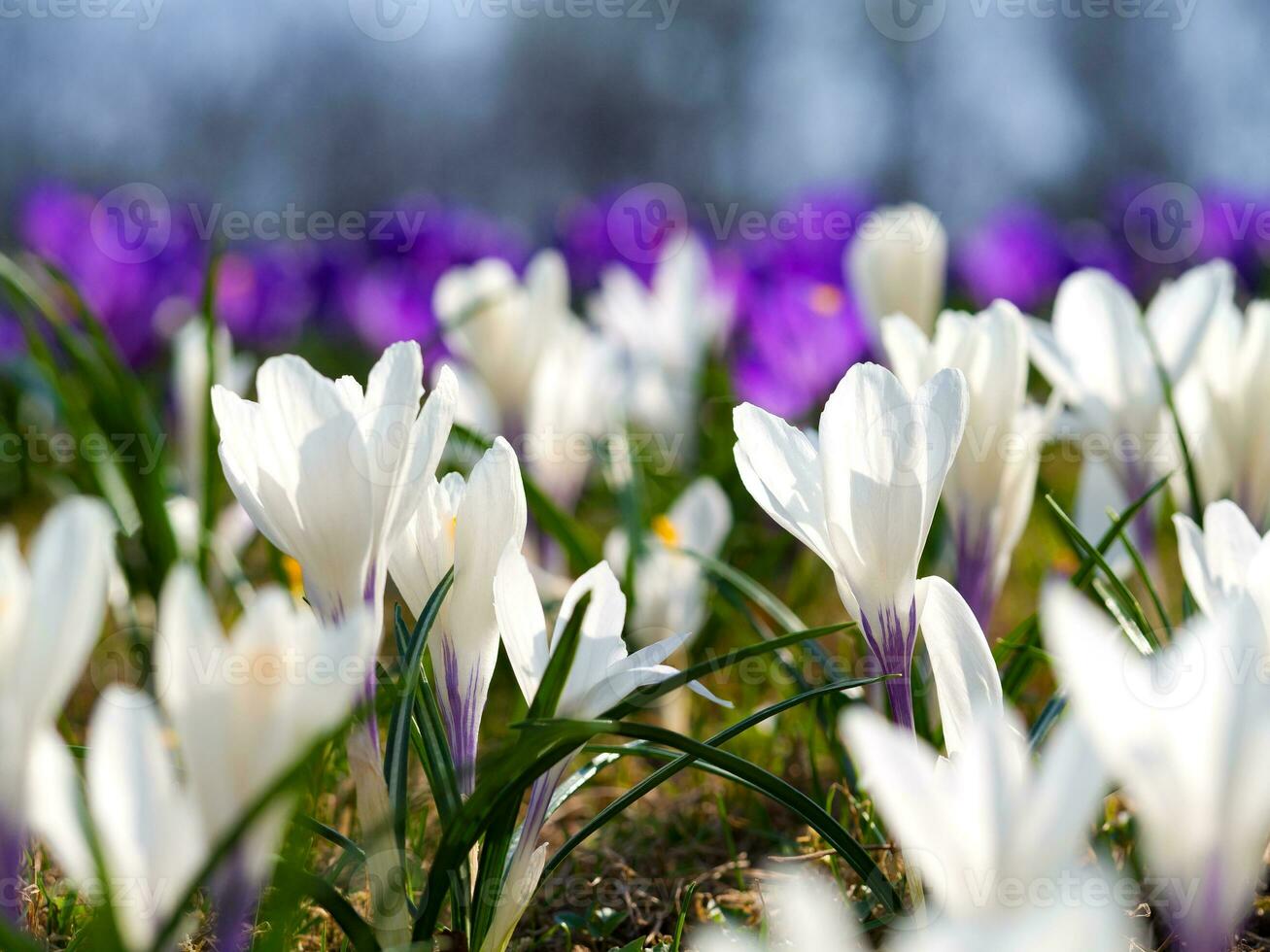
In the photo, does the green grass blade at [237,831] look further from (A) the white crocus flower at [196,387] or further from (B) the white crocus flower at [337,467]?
(A) the white crocus flower at [196,387]

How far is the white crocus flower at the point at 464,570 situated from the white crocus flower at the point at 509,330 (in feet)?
3.28

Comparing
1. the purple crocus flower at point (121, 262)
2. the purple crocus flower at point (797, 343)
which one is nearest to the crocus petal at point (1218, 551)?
the purple crocus flower at point (797, 343)

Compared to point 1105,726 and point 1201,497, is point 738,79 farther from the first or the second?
→ point 1105,726

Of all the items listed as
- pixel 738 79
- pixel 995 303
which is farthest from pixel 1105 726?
pixel 738 79

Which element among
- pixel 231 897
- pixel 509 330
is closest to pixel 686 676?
pixel 231 897

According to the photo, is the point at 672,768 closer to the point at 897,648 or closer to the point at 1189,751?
the point at 897,648

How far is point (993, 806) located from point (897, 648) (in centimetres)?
32

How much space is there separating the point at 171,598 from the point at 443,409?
25 centimetres

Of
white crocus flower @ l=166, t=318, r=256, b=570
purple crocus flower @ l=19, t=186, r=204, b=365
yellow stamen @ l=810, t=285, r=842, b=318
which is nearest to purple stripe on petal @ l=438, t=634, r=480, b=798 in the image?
white crocus flower @ l=166, t=318, r=256, b=570

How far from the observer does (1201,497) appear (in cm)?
136

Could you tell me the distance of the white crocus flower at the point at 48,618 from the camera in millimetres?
582

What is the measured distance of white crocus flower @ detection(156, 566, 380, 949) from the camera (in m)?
0.59

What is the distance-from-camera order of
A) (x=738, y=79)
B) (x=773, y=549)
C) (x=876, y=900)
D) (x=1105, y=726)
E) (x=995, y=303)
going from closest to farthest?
(x=1105, y=726), (x=876, y=900), (x=995, y=303), (x=773, y=549), (x=738, y=79)

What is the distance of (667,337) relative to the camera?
2570mm
